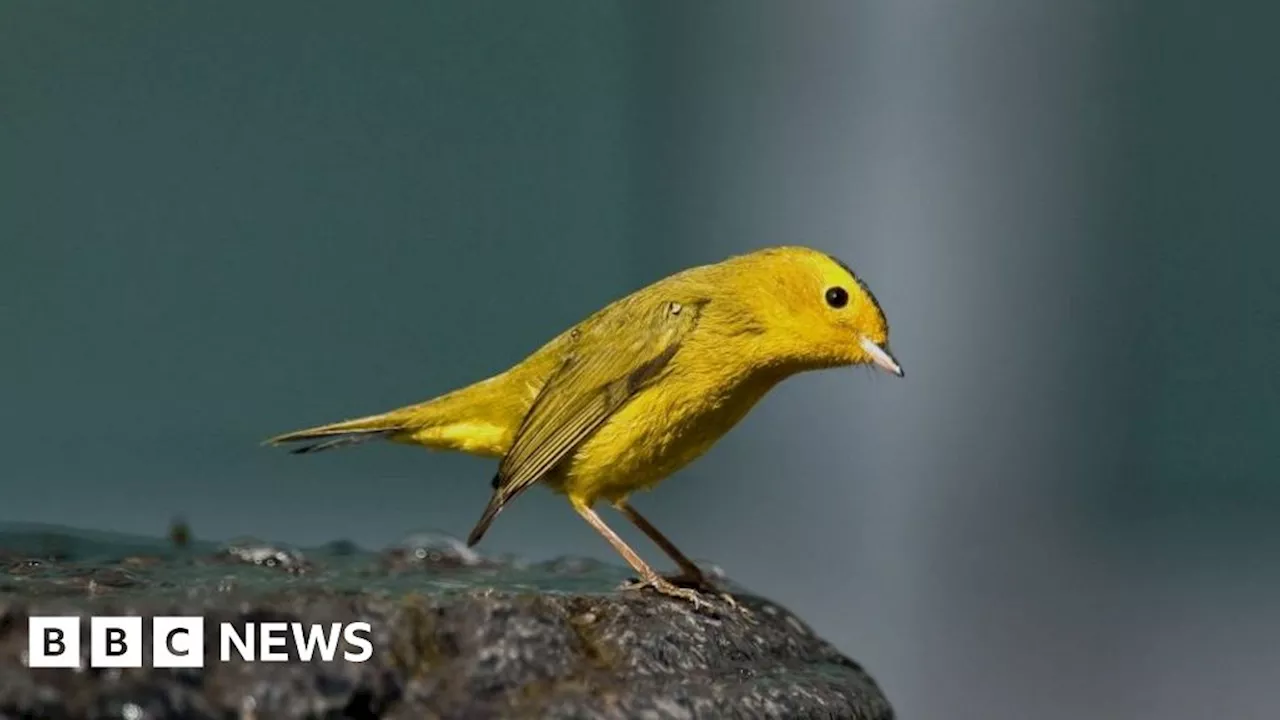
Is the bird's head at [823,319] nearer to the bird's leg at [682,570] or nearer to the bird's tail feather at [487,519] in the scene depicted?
the bird's leg at [682,570]

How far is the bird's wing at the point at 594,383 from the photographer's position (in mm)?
3414

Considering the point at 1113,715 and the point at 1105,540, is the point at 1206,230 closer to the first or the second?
the point at 1105,540

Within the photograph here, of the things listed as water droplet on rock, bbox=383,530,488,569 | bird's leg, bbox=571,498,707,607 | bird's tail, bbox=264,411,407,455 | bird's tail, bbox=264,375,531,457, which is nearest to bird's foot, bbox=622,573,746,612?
bird's leg, bbox=571,498,707,607

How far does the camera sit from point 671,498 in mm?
8156

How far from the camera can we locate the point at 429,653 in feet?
7.68

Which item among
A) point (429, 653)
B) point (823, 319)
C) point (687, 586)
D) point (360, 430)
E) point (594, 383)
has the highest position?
point (823, 319)

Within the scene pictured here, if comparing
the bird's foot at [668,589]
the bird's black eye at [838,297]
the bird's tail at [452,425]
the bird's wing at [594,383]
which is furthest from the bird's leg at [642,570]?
the bird's black eye at [838,297]

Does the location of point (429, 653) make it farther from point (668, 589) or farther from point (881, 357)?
point (881, 357)

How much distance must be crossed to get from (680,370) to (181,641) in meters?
1.44

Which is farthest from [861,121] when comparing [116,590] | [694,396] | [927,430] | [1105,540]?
[116,590]

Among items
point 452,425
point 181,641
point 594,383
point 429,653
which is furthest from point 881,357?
point 181,641

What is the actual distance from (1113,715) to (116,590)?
203 inches

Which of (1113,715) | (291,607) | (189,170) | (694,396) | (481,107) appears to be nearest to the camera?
(291,607)

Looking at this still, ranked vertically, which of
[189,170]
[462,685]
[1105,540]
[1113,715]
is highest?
[189,170]
